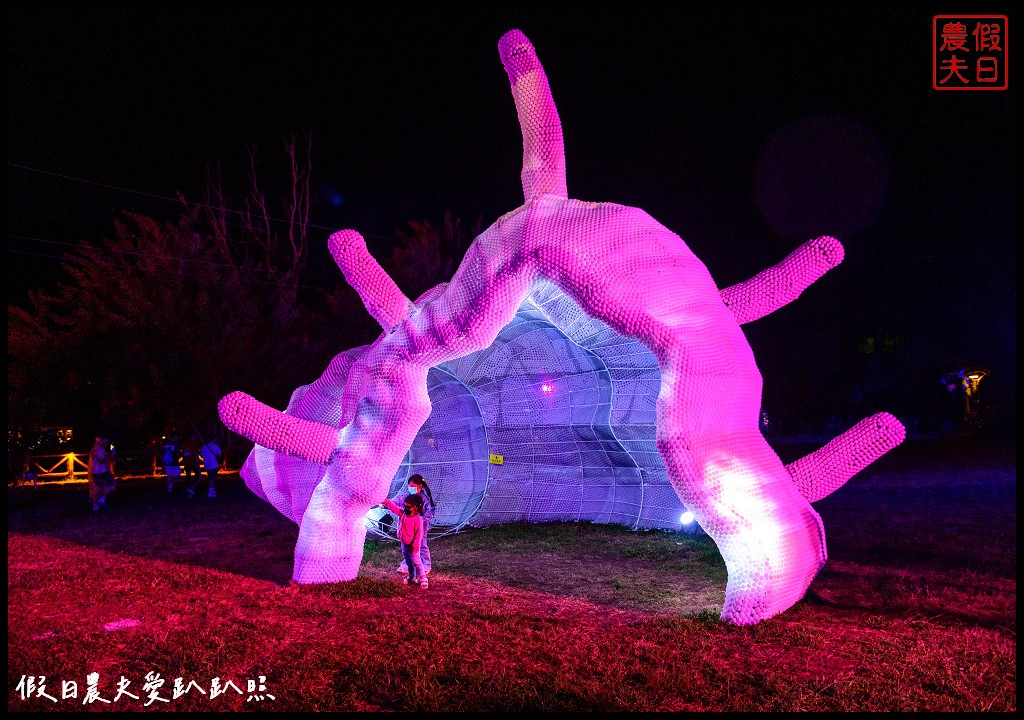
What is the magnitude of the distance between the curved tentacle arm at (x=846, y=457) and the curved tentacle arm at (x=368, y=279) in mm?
3660

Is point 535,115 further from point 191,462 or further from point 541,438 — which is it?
point 191,462

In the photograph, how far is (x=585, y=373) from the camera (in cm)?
934

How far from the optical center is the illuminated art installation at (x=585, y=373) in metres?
5.50

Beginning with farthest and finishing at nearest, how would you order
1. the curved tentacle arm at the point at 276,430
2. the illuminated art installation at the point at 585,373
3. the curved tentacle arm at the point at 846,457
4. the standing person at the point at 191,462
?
the standing person at the point at 191,462
the curved tentacle arm at the point at 276,430
the curved tentacle arm at the point at 846,457
the illuminated art installation at the point at 585,373

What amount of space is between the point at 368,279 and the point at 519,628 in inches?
133

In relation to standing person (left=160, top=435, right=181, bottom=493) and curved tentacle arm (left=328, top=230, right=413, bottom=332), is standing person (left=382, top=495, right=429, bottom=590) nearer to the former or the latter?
curved tentacle arm (left=328, top=230, right=413, bottom=332)

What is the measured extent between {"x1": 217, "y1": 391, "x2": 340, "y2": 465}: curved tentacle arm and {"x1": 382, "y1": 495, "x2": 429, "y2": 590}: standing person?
969 millimetres

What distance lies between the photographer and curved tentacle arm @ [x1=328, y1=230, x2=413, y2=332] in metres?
7.05

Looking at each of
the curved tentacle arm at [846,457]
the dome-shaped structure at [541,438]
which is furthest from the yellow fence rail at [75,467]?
the curved tentacle arm at [846,457]

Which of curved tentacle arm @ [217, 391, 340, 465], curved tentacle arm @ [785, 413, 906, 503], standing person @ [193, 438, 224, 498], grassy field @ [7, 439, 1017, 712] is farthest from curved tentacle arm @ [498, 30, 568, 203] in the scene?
standing person @ [193, 438, 224, 498]

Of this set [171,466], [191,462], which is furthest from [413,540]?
[191,462]

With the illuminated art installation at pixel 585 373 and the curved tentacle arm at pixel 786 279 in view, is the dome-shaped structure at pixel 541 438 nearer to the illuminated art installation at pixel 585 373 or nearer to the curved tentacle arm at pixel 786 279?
the illuminated art installation at pixel 585 373

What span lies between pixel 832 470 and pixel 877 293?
25.5 m

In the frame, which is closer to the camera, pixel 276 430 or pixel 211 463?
pixel 276 430
